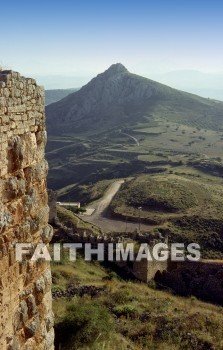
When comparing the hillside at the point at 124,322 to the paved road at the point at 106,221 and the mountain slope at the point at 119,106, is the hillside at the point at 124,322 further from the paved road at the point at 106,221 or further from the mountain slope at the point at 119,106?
the mountain slope at the point at 119,106

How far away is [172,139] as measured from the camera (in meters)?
101

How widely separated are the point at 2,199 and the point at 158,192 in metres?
45.2

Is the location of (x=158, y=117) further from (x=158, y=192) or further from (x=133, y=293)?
(x=133, y=293)

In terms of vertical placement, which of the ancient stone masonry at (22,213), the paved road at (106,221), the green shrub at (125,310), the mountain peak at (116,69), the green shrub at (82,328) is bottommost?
the paved road at (106,221)

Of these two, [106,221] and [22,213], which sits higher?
[22,213]

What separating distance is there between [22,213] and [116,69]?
498ft

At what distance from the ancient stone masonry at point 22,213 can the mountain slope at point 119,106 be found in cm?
11959

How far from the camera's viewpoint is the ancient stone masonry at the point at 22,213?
575 cm

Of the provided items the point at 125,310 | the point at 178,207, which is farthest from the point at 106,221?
the point at 125,310

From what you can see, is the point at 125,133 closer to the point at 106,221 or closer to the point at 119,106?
the point at 119,106

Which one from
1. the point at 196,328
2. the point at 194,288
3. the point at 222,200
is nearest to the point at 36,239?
the point at 196,328

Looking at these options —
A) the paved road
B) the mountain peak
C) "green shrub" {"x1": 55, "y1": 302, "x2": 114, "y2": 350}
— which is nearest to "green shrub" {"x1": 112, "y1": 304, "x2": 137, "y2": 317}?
"green shrub" {"x1": 55, "y1": 302, "x2": 114, "y2": 350}

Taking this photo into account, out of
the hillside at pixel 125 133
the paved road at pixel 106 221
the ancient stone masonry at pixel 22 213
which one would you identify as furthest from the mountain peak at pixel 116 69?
the ancient stone masonry at pixel 22 213

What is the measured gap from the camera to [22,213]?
20.7 feet
